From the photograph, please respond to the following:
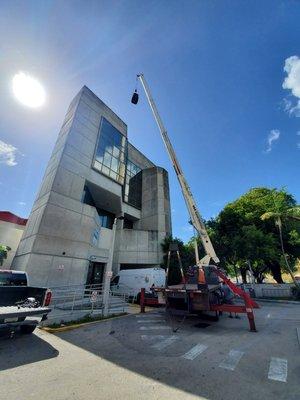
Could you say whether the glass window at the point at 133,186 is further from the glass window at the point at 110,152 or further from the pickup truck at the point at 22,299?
the pickup truck at the point at 22,299

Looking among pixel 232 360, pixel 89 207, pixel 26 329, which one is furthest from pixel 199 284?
pixel 89 207

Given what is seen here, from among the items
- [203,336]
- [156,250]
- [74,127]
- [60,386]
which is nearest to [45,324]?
[60,386]

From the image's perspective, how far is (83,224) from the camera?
18125 mm

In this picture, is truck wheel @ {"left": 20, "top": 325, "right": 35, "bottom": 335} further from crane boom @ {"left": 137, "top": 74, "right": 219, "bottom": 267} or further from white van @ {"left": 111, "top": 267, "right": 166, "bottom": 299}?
white van @ {"left": 111, "top": 267, "right": 166, "bottom": 299}

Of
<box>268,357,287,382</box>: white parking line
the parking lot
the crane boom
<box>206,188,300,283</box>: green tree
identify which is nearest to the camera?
the parking lot

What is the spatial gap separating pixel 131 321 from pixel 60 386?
631 cm

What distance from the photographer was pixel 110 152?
2480 cm

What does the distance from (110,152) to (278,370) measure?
77.0ft

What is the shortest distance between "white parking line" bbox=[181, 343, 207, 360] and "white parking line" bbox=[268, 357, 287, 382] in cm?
165

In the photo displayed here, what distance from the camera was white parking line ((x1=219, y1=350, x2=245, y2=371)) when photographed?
4629mm

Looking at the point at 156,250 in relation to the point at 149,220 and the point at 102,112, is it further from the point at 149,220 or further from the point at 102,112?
the point at 102,112

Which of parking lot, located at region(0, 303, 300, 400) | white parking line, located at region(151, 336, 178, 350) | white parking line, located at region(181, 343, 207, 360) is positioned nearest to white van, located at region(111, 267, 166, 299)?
parking lot, located at region(0, 303, 300, 400)

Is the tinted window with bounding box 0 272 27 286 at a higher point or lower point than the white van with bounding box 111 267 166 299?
lower

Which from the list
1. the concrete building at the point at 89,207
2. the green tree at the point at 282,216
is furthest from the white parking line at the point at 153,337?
the green tree at the point at 282,216
